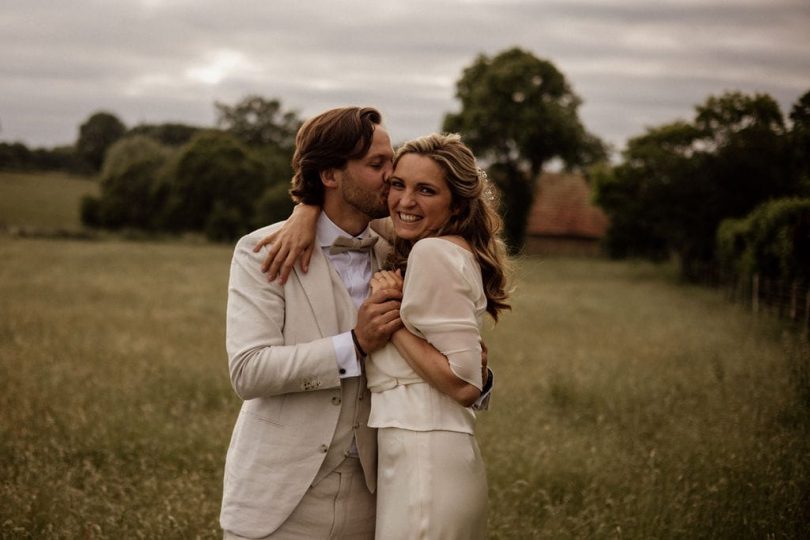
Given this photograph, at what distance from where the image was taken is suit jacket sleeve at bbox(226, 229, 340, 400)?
284cm

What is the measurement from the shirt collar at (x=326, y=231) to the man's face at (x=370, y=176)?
0.12 meters

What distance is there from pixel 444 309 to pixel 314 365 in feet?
1.73

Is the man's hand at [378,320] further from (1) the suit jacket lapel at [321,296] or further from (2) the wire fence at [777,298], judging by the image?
(2) the wire fence at [777,298]

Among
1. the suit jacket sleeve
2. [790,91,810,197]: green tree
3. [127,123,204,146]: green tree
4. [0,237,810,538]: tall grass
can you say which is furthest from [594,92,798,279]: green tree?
[127,123,204,146]: green tree

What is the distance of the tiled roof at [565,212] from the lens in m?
54.2

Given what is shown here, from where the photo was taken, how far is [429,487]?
2791 mm

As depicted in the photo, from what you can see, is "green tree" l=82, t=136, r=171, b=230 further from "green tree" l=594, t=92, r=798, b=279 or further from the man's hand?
the man's hand

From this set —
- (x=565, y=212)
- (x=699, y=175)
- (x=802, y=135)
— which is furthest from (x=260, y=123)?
(x=802, y=135)

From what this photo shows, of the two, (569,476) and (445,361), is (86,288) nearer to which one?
(569,476)

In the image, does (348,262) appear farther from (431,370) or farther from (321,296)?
(431,370)

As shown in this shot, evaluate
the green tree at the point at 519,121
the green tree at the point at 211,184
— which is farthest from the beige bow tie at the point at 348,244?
the green tree at the point at 211,184

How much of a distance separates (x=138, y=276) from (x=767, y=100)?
18.5m

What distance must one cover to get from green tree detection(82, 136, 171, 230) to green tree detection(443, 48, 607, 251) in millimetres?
27772

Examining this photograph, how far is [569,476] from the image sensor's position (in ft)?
20.0
